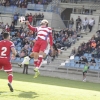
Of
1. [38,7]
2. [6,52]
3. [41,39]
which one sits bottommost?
[6,52]

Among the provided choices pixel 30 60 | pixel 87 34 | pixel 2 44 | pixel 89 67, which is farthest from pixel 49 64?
pixel 2 44

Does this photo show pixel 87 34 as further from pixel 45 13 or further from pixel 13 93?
pixel 13 93

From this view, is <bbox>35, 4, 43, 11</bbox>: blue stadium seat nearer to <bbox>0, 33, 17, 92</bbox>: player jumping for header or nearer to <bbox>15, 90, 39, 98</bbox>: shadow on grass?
<bbox>0, 33, 17, 92</bbox>: player jumping for header

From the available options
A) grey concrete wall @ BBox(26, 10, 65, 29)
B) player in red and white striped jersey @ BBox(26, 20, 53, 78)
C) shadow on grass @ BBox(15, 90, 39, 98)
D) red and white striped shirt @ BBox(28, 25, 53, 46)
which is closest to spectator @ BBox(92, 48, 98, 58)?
grey concrete wall @ BBox(26, 10, 65, 29)

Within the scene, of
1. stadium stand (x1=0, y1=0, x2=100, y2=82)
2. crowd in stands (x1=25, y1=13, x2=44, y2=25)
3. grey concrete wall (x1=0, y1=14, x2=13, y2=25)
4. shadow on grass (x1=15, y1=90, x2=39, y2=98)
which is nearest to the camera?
shadow on grass (x1=15, y1=90, x2=39, y2=98)

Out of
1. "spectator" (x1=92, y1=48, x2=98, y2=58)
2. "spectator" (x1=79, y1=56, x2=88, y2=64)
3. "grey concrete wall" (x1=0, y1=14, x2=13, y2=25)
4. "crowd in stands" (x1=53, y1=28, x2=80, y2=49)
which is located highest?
"grey concrete wall" (x1=0, y1=14, x2=13, y2=25)

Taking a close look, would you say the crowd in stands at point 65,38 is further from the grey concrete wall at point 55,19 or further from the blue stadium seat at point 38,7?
the blue stadium seat at point 38,7

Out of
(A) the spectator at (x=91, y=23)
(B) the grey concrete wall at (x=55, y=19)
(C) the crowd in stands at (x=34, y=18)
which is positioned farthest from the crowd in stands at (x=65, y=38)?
(B) the grey concrete wall at (x=55, y=19)

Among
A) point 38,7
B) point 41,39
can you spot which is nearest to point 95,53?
point 38,7

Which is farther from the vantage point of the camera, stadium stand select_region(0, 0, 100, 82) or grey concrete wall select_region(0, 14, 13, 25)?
grey concrete wall select_region(0, 14, 13, 25)

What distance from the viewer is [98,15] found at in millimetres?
36688

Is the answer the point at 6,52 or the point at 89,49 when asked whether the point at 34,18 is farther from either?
the point at 6,52

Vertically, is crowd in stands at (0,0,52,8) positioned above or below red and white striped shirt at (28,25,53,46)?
above

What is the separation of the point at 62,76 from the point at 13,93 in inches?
650
